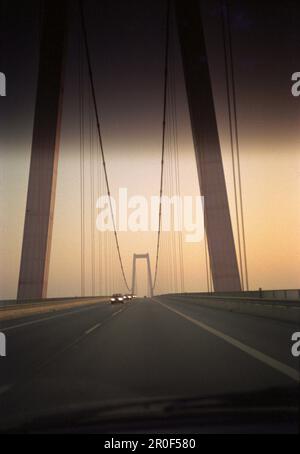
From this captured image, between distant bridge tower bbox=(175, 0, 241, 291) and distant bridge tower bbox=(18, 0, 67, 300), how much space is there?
23.6 ft

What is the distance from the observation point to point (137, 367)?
7.40m

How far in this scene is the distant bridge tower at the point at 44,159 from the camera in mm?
30750

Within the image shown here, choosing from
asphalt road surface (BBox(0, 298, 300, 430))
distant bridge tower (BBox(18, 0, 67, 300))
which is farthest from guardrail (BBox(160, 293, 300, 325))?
distant bridge tower (BBox(18, 0, 67, 300))

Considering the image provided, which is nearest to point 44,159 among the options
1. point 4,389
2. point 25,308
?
point 25,308

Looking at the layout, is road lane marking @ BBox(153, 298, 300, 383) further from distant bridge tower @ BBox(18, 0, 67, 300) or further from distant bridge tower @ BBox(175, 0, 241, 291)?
distant bridge tower @ BBox(18, 0, 67, 300)

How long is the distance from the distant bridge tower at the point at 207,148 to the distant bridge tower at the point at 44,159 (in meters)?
7.20

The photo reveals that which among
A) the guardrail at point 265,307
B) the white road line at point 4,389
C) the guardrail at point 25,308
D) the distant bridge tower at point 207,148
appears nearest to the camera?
the white road line at point 4,389

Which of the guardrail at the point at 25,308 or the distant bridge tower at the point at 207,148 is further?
the distant bridge tower at the point at 207,148

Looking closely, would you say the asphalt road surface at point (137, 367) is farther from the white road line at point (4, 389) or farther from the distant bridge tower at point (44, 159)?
the distant bridge tower at point (44, 159)

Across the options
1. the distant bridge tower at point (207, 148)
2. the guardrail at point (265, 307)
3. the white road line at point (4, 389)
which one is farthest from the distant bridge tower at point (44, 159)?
the white road line at point (4, 389)

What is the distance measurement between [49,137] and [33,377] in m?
26.5

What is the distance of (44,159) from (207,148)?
9.67 metres
